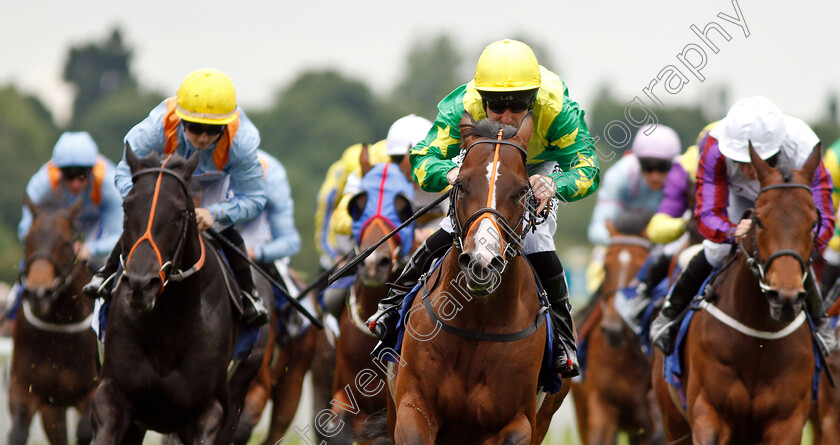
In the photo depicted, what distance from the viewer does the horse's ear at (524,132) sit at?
17.8 feet

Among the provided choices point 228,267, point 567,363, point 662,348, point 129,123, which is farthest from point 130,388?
point 129,123

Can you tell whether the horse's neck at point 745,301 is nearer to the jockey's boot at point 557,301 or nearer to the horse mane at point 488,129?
the jockey's boot at point 557,301

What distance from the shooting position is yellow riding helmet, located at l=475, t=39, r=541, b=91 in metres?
5.82

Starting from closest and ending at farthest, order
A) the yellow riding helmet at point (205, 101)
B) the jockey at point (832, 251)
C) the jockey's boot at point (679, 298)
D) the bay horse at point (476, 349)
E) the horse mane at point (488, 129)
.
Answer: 1. the bay horse at point (476, 349)
2. the horse mane at point (488, 129)
3. the yellow riding helmet at point (205, 101)
4. the jockey's boot at point (679, 298)
5. the jockey at point (832, 251)

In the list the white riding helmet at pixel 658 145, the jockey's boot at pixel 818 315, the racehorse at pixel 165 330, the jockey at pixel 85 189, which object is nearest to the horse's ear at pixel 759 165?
the jockey's boot at pixel 818 315

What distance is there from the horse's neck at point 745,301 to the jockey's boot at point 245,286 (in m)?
2.82

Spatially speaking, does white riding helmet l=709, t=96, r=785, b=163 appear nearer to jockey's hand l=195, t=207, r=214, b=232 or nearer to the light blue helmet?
jockey's hand l=195, t=207, r=214, b=232

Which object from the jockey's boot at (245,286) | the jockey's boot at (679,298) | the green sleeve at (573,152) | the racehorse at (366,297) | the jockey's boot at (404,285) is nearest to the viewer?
the green sleeve at (573,152)

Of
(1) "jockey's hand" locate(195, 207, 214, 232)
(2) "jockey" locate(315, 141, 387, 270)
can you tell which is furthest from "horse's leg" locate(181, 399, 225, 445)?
(2) "jockey" locate(315, 141, 387, 270)

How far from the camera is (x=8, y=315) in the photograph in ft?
32.4

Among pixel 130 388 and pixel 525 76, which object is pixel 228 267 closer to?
pixel 130 388

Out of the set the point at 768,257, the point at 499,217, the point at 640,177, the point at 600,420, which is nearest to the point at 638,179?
the point at 640,177

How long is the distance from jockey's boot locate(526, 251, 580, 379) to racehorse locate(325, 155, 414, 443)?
6.72 ft

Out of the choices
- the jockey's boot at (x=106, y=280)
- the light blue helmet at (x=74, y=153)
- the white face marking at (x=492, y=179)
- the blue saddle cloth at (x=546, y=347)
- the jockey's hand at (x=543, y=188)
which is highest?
the white face marking at (x=492, y=179)
